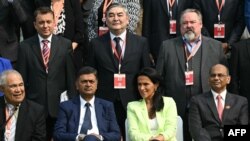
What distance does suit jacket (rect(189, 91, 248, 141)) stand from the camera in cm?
843

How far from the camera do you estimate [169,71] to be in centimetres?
897

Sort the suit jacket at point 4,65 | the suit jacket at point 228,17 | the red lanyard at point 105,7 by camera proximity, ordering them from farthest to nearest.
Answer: the red lanyard at point 105,7 < the suit jacket at point 228,17 < the suit jacket at point 4,65

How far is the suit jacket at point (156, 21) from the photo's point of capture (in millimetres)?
9539

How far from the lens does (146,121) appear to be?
8.37 m

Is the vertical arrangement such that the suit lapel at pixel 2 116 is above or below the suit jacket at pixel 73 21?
below

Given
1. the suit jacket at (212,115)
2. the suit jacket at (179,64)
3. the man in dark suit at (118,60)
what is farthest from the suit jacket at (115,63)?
the suit jacket at (212,115)

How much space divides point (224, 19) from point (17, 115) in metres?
2.81

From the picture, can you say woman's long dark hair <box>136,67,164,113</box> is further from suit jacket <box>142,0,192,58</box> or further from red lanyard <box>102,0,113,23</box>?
red lanyard <box>102,0,113,23</box>

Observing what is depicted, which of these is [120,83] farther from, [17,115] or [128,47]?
[17,115]

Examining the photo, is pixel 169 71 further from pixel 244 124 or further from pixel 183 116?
pixel 244 124

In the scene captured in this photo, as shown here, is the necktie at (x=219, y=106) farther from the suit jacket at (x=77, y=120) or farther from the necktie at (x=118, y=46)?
the necktie at (x=118, y=46)

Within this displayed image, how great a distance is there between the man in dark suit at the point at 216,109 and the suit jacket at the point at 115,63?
772 mm

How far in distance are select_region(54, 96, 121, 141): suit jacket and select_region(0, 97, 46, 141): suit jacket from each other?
0.55 feet

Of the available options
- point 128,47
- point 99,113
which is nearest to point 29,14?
point 128,47
